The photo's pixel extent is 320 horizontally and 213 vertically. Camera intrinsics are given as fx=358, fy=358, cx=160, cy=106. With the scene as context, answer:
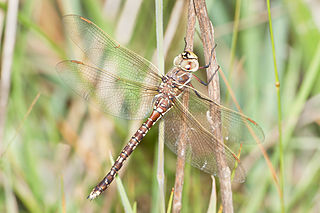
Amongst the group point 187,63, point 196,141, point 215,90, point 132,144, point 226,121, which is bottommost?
point 132,144

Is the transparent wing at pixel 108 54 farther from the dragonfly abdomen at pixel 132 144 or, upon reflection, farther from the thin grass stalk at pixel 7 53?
the thin grass stalk at pixel 7 53

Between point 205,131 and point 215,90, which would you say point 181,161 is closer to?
point 205,131

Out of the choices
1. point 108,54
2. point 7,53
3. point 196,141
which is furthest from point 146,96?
point 7,53

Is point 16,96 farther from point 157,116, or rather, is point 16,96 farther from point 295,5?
point 295,5

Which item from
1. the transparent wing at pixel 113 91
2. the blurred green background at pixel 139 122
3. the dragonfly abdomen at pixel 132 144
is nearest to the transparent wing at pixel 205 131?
the dragonfly abdomen at pixel 132 144

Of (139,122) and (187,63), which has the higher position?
(187,63)

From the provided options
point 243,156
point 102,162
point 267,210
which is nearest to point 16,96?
point 102,162

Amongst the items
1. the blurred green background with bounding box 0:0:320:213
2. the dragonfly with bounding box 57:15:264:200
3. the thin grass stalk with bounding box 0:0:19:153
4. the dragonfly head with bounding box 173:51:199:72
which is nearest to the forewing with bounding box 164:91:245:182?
the dragonfly with bounding box 57:15:264:200

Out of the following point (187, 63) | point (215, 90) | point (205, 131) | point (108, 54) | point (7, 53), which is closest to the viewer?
point (215, 90)
